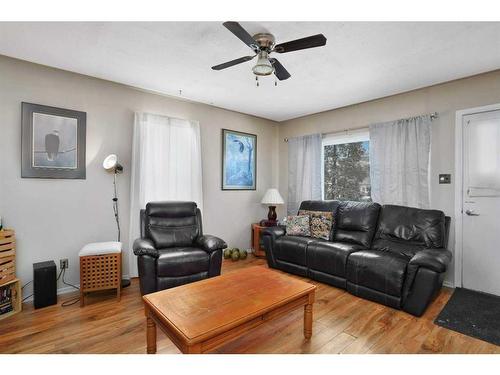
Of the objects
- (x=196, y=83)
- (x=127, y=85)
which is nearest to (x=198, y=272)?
(x=196, y=83)

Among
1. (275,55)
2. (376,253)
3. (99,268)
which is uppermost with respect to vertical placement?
(275,55)

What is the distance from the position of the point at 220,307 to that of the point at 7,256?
7.12 ft

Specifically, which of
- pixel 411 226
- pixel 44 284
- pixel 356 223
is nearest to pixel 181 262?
pixel 44 284

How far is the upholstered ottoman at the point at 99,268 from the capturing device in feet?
8.26

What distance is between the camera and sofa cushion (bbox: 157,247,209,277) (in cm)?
258

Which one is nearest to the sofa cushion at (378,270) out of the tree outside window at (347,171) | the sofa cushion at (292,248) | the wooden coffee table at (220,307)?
the sofa cushion at (292,248)

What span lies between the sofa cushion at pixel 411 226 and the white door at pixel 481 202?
42 centimetres

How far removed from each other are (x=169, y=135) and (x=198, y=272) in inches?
75.7

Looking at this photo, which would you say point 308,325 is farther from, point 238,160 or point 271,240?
point 238,160

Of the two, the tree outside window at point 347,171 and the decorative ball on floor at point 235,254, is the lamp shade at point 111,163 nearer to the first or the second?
the decorative ball on floor at point 235,254

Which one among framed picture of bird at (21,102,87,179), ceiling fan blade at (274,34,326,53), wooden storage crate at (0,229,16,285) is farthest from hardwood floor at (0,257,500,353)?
ceiling fan blade at (274,34,326,53)

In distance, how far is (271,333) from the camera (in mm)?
2035

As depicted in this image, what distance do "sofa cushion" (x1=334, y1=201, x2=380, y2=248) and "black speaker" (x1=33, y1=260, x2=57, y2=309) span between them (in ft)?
10.6

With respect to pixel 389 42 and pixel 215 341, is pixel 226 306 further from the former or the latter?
pixel 389 42
